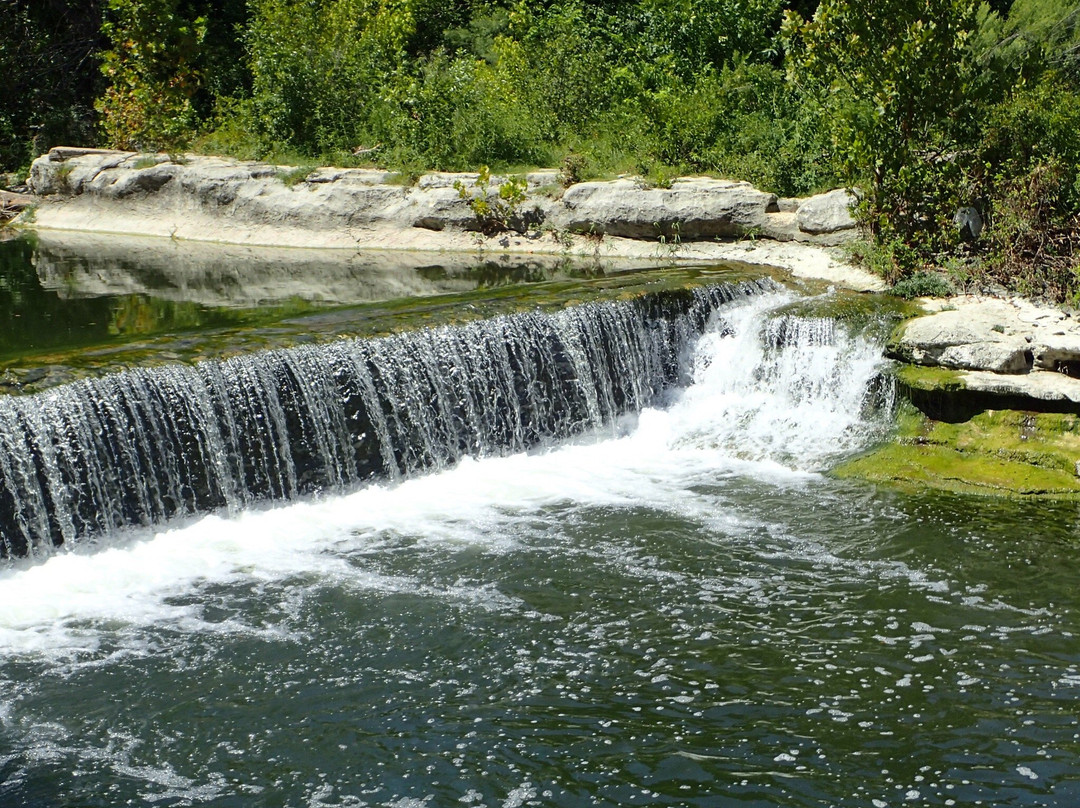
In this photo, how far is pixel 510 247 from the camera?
1670 centimetres

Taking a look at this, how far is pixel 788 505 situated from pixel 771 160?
28.0 ft

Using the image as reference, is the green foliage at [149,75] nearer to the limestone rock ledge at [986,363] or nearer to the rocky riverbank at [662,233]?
the rocky riverbank at [662,233]

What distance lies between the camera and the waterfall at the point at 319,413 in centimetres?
834

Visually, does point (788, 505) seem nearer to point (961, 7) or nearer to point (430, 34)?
point (961, 7)

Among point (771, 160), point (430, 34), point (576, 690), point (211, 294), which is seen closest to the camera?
point (576, 690)

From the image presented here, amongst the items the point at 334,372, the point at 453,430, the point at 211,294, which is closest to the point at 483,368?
the point at 453,430

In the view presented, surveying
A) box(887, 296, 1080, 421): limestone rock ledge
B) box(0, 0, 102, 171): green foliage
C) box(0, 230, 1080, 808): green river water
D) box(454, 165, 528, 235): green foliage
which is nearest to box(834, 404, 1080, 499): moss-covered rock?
box(887, 296, 1080, 421): limestone rock ledge

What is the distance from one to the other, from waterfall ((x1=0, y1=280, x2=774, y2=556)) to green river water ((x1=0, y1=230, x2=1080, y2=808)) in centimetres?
28

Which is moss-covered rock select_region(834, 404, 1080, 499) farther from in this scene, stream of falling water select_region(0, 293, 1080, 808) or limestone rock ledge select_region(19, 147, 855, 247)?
limestone rock ledge select_region(19, 147, 855, 247)

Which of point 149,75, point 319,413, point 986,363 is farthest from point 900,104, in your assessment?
point 149,75

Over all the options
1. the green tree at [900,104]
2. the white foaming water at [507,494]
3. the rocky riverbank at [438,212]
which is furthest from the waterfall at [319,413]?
the rocky riverbank at [438,212]

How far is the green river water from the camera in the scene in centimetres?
541

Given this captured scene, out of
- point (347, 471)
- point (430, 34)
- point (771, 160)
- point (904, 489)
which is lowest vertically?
point (904, 489)

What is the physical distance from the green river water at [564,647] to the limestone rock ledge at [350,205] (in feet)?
19.3
